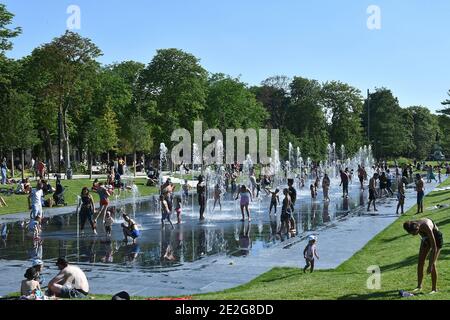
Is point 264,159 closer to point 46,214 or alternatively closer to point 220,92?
point 220,92

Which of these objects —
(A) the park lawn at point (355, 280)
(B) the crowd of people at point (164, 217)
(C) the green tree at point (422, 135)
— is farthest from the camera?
(C) the green tree at point (422, 135)

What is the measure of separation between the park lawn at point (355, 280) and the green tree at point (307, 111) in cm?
7241

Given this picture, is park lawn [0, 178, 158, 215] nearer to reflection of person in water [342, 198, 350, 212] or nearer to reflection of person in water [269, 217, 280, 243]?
reflection of person in water [269, 217, 280, 243]

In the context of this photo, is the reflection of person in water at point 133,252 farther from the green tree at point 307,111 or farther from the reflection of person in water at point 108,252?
the green tree at point 307,111

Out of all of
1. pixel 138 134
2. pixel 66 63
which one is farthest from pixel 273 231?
pixel 138 134

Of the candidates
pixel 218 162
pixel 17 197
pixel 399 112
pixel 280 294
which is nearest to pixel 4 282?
pixel 280 294

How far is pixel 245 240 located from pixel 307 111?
261ft

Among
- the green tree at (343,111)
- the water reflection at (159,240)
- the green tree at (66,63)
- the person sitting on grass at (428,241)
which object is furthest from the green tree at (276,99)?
the person sitting on grass at (428,241)

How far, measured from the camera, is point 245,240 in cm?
1691

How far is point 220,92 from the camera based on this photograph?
73.7 metres

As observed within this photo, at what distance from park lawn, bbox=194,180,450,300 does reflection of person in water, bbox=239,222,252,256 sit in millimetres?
1954

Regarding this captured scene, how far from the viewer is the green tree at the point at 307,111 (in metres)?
92.2

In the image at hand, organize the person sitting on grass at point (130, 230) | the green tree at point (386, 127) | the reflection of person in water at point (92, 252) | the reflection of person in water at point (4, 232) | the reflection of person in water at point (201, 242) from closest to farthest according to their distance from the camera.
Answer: the reflection of person in water at point (92, 252), the reflection of person in water at point (201, 242), the person sitting on grass at point (130, 230), the reflection of person in water at point (4, 232), the green tree at point (386, 127)

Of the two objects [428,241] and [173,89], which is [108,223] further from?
[173,89]
